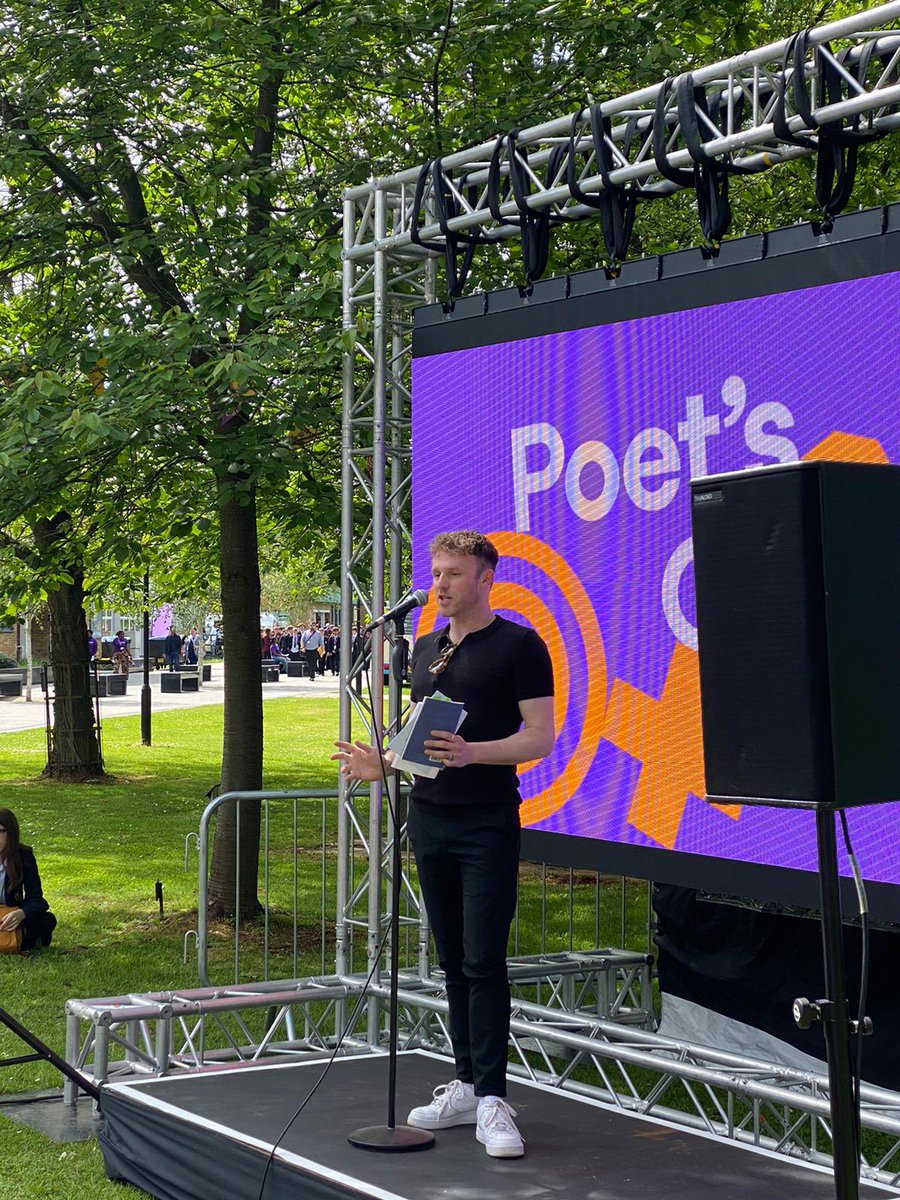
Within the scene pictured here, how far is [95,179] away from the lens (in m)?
11.5

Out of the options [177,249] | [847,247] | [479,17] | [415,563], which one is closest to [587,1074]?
[415,563]

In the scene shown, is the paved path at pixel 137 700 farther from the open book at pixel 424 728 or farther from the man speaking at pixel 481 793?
the open book at pixel 424 728

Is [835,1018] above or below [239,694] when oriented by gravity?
below

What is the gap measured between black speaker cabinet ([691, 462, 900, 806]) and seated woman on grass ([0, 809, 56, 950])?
7.33m

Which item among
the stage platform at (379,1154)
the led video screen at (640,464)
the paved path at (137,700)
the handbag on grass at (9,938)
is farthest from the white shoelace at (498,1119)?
the paved path at (137,700)

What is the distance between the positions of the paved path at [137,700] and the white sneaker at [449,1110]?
84.9ft

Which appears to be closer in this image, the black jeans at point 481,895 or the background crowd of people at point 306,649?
the black jeans at point 481,895

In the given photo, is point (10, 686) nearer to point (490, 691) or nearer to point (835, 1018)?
point (490, 691)

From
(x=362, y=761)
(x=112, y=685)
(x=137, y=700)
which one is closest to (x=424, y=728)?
(x=362, y=761)

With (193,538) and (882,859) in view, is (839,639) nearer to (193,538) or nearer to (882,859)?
(882,859)

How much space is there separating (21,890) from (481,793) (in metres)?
6.17

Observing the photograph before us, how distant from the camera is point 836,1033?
3.66 meters

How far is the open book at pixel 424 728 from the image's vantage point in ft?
17.1

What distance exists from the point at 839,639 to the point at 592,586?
3.36 meters
